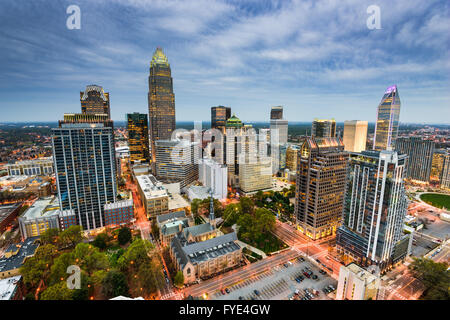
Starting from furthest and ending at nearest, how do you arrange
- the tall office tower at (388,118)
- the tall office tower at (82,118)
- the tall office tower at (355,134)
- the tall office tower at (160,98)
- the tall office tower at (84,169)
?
the tall office tower at (160,98) < the tall office tower at (355,134) < the tall office tower at (388,118) < the tall office tower at (82,118) < the tall office tower at (84,169)

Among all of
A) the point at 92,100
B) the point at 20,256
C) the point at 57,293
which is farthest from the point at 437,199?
the point at 92,100

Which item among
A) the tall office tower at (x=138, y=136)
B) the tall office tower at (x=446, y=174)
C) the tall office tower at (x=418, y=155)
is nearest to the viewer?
the tall office tower at (x=446, y=174)

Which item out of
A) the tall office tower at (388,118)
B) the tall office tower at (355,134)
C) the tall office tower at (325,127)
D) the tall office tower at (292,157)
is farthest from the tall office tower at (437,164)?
the tall office tower at (292,157)

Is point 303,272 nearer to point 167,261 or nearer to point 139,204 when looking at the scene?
point 167,261

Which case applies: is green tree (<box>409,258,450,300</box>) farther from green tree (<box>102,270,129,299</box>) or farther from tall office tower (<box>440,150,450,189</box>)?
tall office tower (<box>440,150,450,189</box>)

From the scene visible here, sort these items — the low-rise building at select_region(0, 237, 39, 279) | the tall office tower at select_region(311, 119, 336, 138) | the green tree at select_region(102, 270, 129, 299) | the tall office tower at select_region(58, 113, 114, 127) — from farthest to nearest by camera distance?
the tall office tower at select_region(311, 119, 336, 138), the tall office tower at select_region(58, 113, 114, 127), the low-rise building at select_region(0, 237, 39, 279), the green tree at select_region(102, 270, 129, 299)

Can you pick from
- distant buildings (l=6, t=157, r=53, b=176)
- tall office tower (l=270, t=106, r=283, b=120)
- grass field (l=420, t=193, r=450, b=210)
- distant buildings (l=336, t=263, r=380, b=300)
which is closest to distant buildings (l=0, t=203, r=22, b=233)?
distant buildings (l=6, t=157, r=53, b=176)

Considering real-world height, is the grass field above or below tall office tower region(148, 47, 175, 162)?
below

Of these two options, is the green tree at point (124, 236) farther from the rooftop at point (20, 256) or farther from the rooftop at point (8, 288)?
the rooftop at point (8, 288)
